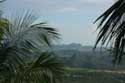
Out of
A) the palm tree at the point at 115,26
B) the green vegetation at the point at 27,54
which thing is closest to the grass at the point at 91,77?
the green vegetation at the point at 27,54

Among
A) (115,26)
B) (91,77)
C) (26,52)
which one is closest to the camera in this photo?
(115,26)

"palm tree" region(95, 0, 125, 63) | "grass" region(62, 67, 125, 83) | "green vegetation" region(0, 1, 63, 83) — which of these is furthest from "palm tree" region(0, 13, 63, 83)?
"grass" region(62, 67, 125, 83)

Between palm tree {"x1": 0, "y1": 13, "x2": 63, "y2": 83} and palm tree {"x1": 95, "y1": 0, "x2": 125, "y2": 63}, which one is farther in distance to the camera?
palm tree {"x1": 0, "y1": 13, "x2": 63, "y2": 83}

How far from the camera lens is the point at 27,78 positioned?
5.71m

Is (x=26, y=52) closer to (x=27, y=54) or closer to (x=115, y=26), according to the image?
(x=27, y=54)

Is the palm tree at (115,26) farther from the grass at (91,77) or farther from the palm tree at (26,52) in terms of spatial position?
the grass at (91,77)

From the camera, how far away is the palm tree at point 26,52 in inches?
219

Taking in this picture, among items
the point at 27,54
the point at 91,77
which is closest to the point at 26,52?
the point at 27,54

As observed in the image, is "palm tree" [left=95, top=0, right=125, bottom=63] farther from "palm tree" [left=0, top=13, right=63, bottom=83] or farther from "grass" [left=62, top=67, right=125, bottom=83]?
"grass" [left=62, top=67, right=125, bottom=83]

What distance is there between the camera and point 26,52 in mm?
5715

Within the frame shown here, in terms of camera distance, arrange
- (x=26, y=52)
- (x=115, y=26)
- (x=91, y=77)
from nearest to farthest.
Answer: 1. (x=115, y=26)
2. (x=26, y=52)
3. (x=91, y=77)

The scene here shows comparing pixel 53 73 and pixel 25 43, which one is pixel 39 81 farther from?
pixel 25 43

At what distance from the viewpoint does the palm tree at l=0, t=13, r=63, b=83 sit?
5574 mm

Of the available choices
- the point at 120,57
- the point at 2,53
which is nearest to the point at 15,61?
the point at 2,53
